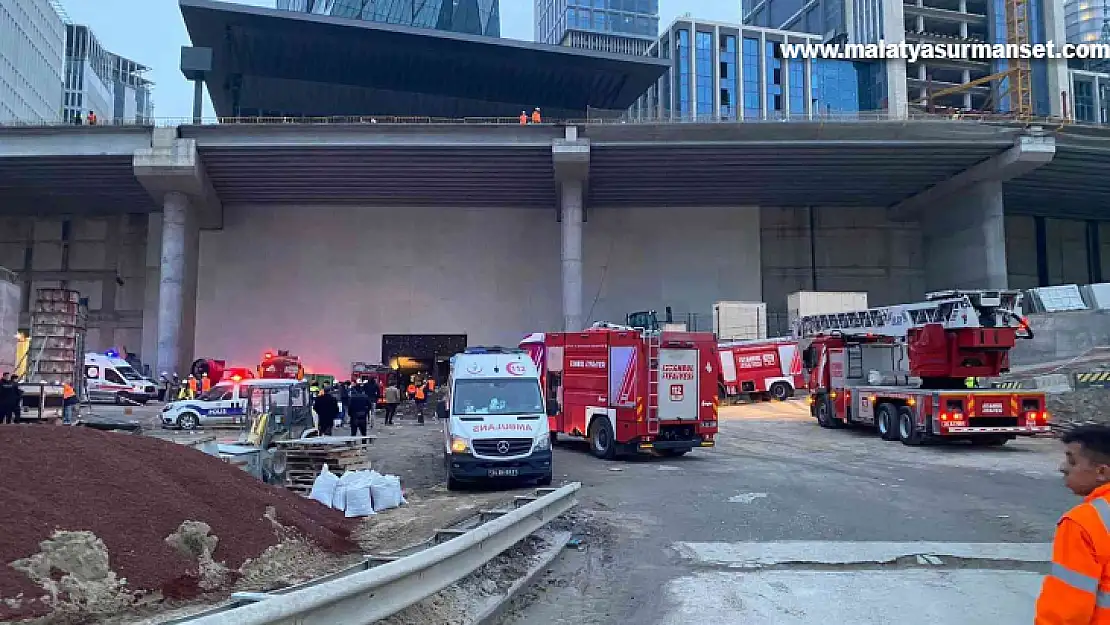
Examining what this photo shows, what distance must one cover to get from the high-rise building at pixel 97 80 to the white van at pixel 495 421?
9579 cm

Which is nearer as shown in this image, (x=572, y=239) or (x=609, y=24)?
(x=572, y=239)

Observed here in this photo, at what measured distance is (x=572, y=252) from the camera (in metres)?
42.2

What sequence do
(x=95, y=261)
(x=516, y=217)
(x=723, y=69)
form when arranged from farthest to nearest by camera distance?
1. (x=723, y=69)
2. (x=516, y=217)
3. (x=95, y=261)

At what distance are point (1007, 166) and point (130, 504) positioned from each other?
140ft

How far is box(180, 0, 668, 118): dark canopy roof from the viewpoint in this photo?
156 feet

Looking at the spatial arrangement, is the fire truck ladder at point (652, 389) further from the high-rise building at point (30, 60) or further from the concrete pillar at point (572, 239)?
the high-rise building at point (30, 60)

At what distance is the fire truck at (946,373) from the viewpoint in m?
18.0

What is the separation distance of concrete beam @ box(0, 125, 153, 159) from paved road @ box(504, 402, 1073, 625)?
3295cm

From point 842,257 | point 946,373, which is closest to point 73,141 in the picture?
point 946,373

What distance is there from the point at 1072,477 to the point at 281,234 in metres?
49.1

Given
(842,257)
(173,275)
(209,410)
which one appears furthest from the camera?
(842,257)

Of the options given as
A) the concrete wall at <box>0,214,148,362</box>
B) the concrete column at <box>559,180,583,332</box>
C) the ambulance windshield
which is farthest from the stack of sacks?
the concrete wall at <box>0,214,148,362</box>

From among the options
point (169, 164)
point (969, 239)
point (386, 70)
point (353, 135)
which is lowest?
point (969, 239)

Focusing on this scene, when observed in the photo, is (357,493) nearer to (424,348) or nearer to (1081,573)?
(1081,573)
